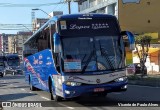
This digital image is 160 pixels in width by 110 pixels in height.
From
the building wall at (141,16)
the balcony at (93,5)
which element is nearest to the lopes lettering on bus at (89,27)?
the building wall at (141,16)

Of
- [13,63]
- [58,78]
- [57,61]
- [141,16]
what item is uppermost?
[141,16]

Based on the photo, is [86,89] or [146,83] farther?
[146,83]

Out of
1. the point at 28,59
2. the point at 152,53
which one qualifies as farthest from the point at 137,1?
the point at 28,59

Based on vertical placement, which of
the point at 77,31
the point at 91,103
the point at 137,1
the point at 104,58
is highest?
the point at 137,1

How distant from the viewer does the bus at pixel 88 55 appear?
47.9 feet

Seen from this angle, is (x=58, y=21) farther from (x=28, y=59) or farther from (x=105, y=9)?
(x=105, y=9)

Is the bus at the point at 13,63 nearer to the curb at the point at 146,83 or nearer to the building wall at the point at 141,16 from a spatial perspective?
the building wall at the point at 141,16

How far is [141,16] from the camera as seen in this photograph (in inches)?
2635

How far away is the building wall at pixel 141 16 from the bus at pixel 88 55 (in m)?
50.0

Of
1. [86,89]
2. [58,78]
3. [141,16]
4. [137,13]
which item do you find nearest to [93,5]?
[137,13]

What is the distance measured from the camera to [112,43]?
1518cm

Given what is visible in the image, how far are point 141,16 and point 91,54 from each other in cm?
5336

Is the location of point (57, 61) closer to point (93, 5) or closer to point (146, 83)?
point (146, 83)

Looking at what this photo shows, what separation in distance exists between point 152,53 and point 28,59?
26.1 m
